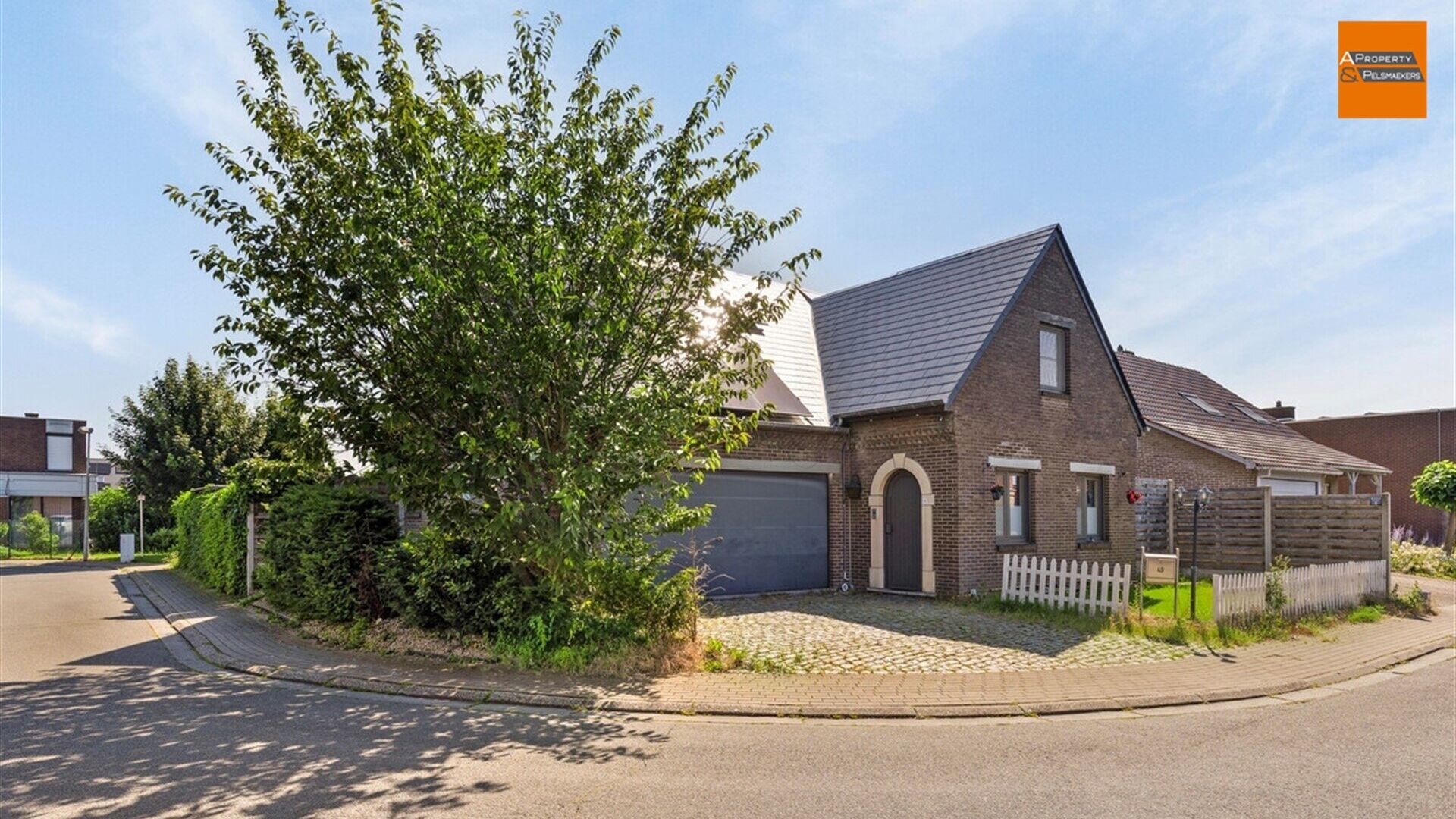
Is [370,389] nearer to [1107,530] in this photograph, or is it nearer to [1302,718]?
[1302,718]

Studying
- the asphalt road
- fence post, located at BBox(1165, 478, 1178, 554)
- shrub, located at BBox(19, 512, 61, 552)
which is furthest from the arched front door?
shrub, located at BBox(19, 512, 61, 552)

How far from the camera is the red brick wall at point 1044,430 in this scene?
15.1 meters

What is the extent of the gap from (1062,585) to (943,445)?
311 cm

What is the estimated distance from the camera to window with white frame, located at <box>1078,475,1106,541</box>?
701 inches

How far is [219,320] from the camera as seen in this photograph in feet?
30.8

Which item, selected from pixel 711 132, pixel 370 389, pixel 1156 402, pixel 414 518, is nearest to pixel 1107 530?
pixel 1156 402

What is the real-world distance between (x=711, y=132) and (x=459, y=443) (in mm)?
4814

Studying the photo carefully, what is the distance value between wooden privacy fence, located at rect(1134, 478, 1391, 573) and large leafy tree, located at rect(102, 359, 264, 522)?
28108mm

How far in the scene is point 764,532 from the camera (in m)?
15.6

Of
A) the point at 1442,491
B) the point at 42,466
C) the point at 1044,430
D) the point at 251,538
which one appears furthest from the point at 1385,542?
the point at 42,466

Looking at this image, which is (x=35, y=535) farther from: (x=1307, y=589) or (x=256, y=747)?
(x=1307, y=589)

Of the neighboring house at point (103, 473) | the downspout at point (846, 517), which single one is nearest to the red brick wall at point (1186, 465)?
the downspout at point (846, 517)

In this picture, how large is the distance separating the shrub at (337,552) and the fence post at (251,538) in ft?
11.6

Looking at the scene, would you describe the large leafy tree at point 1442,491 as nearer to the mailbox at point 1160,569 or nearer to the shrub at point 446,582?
the mailbox at point 1160,569
